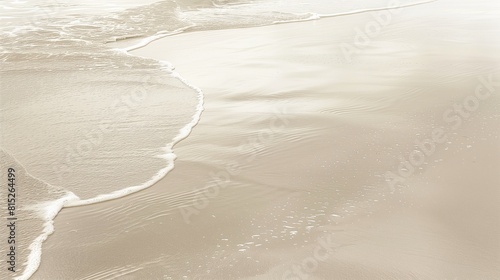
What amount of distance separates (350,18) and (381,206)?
27.0 ft

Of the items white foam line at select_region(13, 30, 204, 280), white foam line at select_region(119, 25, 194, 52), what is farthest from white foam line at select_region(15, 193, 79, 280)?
white foam line at select_region(119, 25, 194, 52)

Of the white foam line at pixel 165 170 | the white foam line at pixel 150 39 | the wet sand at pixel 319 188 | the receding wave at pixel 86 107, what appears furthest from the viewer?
the white foam line at pixel 150 39

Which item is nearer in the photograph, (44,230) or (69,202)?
(44,230)

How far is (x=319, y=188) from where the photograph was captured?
414cm

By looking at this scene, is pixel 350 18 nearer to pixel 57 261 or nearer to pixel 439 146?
pixel 439 146

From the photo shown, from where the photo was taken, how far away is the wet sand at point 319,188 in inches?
131

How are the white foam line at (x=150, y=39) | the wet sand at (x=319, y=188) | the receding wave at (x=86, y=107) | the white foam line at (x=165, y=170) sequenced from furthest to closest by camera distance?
the white foam line at (x=150, y=39) < the receding wave at (x=86, y=107) < the white foam line at (x=165, y=170) < the wet sand at (x=319, y=188)

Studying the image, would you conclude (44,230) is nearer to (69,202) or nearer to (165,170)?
(69,202)

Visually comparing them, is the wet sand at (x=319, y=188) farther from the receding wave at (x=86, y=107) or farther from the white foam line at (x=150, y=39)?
the white foam line at (x=150, y=39)

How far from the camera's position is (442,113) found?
220 inches

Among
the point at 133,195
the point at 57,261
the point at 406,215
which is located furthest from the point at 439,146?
the point at 57,261

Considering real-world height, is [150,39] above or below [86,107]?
below

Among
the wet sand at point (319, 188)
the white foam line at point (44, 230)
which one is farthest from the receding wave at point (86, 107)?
the wet sand at point (319, 188)

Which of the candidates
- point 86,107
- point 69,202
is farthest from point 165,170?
point 86,107
